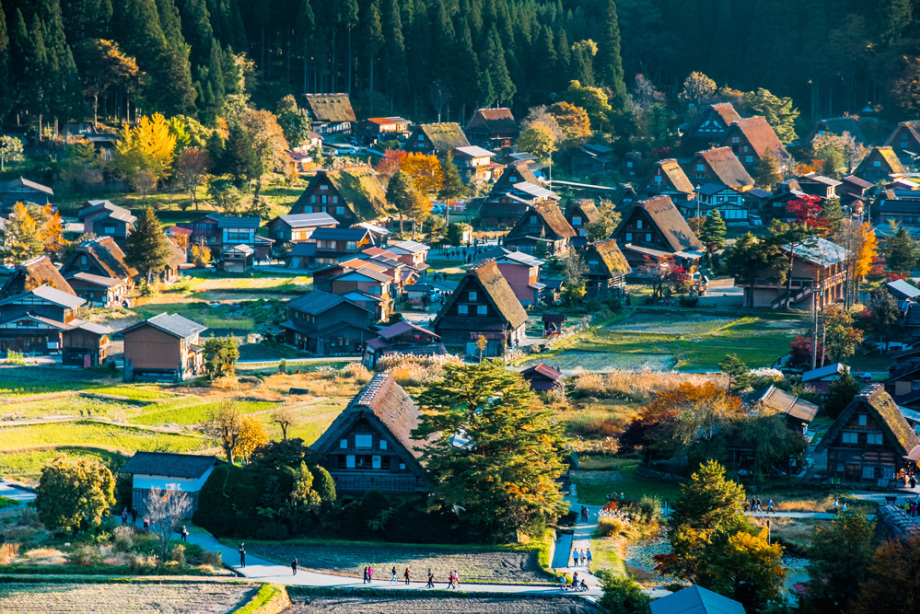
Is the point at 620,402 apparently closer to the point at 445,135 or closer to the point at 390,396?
the point at 390,396

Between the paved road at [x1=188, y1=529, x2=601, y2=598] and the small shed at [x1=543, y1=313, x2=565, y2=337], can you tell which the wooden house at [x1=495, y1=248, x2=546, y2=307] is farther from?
the paved road at [x1=188, y1=529, x2=601, y2=598]

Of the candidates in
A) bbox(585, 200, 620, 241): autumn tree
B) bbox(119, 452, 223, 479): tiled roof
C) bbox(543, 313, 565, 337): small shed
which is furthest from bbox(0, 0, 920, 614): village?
bbox(543, 313, 565, 337): small shed

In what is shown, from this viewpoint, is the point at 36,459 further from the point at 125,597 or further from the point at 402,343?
the point at 402,343

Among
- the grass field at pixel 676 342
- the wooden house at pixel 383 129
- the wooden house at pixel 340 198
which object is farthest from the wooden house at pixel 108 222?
the grass field at pixel 676 342

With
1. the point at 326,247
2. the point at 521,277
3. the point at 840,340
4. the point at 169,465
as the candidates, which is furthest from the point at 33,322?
the point at 840,340

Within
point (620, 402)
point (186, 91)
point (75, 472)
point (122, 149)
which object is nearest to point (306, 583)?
point (75, 472)

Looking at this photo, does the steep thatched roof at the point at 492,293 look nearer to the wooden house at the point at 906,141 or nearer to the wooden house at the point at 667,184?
the wooden house at the point at 667,184

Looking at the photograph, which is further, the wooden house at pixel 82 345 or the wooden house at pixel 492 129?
the wooden house at pixel 492 129

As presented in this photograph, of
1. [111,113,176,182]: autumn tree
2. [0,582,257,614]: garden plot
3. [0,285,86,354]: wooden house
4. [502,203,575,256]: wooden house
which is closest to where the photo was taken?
[0,582,257,614]: garden plot
